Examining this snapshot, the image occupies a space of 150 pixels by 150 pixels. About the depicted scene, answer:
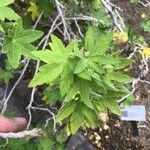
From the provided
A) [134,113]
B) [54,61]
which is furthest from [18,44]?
[134,113]

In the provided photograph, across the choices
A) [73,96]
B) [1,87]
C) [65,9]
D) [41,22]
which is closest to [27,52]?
[73,96]

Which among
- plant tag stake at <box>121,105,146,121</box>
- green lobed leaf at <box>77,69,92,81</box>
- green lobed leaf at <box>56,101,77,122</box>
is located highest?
green lobed leaf at <box>77,69,92,81</box>

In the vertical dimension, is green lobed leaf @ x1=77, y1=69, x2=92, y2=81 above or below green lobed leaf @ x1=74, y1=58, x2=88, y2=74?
below

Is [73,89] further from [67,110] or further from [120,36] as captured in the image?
[120,36]

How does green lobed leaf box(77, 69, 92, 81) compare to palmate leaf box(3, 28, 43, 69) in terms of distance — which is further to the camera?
palmate leaf box(3, 28, 43, 69)

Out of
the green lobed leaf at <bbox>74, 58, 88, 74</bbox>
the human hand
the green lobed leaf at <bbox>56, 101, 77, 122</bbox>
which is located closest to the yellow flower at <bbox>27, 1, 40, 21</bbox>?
the human hand

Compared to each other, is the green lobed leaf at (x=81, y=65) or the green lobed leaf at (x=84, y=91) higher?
the green lobed leaf at (x=81, y=65)

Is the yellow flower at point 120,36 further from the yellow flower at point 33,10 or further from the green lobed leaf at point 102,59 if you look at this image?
the green lobed leaf at point 102,59

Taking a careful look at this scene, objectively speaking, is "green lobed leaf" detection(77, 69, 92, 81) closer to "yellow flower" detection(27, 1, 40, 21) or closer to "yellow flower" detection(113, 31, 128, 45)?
"yellow flower" detection(113, 31, 128, 45)

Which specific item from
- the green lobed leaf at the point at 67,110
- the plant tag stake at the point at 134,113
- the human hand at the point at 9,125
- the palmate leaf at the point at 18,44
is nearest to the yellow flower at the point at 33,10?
the plant tag stake at the point at 134,113
